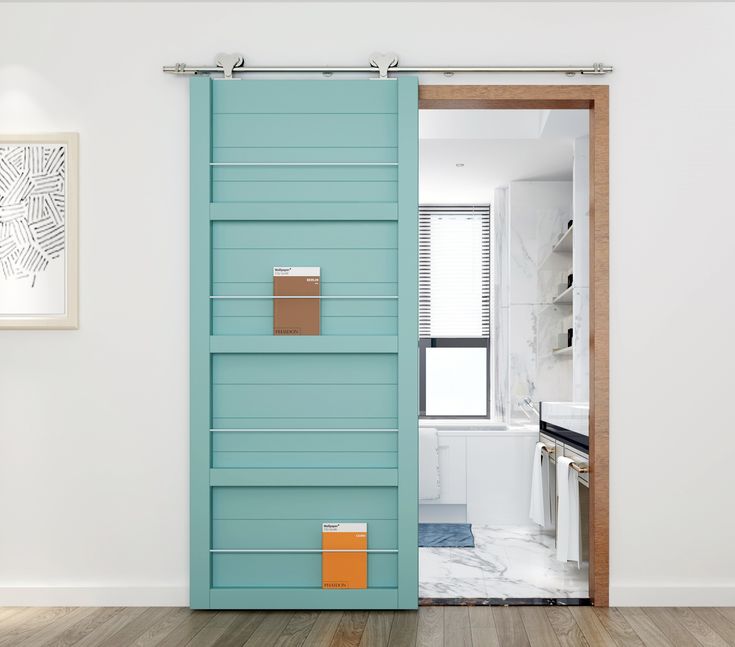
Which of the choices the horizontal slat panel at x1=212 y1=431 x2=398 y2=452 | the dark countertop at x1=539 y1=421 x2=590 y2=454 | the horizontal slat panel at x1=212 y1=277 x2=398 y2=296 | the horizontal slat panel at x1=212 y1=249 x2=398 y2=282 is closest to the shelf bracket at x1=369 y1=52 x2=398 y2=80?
the horizontal slat panel at x1=212 y1=249 x2=398 y2=282

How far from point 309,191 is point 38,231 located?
119 centimetres

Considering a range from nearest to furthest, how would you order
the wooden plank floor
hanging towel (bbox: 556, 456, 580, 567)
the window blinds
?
1. the wooden plank floor
2. hanging towel (bbox: 556, 456, 580, 567)
3. the window blinds

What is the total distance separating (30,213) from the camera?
3508 mm

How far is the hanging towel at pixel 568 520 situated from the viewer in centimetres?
388

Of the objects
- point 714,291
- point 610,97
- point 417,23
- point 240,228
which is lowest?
point 714,291

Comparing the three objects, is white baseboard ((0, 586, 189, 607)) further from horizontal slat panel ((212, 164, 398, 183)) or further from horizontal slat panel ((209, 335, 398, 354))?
horizontal slat panel ((212, 164, 398, 183))

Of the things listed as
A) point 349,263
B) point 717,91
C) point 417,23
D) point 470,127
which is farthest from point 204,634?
point 470,127

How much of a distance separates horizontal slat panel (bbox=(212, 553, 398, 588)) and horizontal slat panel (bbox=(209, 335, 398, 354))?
0.87 metres

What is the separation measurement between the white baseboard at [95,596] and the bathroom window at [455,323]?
3497mm

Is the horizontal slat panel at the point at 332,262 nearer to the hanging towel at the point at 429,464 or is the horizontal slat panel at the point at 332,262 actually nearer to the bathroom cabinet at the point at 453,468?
the hanging towel at the point at 429,464

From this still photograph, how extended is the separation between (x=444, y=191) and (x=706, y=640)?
4188 mm

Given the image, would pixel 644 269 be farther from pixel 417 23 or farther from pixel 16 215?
pixel 16 215

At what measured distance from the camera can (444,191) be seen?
6500 millimetres

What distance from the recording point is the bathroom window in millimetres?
6672
